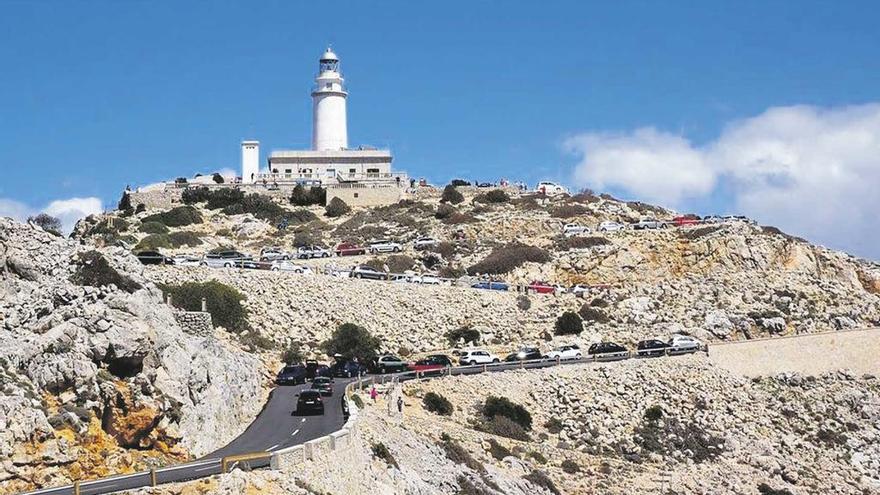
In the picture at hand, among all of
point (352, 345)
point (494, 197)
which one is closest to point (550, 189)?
point (494, 197)

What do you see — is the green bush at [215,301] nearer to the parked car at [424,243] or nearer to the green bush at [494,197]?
the parked car at [424,243]

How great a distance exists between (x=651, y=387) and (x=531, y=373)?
6.01 meters

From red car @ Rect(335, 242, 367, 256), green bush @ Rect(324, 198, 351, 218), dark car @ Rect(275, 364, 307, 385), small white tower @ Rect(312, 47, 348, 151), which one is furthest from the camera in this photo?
small white tower @ Rect(312, 47, 348, 151)

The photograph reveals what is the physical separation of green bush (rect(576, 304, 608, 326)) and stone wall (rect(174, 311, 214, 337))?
25476mm

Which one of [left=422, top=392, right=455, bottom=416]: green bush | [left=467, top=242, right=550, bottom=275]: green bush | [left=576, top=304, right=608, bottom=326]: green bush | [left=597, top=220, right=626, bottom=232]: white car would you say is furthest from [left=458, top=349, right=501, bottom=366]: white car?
[left=597, top=220, right=626, bottom=232]: white car

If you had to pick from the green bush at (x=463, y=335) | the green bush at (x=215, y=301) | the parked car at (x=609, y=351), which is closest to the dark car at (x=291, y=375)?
the green bush at (x=215, y=301)

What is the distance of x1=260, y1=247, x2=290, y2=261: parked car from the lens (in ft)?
235

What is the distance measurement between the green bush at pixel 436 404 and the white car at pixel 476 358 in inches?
329

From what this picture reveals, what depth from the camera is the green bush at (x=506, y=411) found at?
151 feet

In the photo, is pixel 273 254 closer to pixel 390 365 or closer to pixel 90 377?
pixel 390 365

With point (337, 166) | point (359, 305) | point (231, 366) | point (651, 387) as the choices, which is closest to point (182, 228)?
point (337, 166)

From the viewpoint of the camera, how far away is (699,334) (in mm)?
63156

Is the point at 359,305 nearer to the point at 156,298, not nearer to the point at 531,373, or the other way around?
the point at 531,373

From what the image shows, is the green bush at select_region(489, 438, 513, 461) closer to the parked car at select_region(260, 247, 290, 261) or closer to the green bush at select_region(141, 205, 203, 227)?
the parked car at select_region(260, 247, 290, 261)
